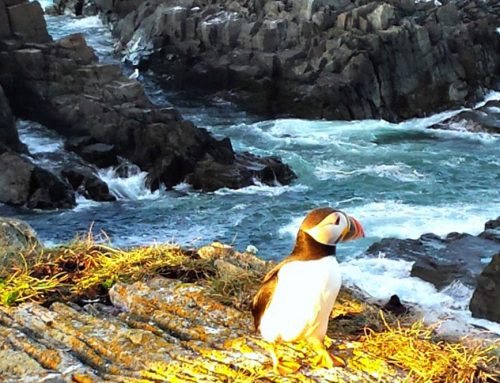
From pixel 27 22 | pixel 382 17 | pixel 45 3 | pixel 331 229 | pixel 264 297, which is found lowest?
pixel 45 3

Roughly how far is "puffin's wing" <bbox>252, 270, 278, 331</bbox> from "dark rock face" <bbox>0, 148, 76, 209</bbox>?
1994 cm

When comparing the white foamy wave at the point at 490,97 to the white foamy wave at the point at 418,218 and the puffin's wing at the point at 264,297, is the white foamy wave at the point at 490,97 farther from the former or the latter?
the puffin's wing at the point at 264,297

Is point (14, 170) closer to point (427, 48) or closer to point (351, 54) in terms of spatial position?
point (351, 54)

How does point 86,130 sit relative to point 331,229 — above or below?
below

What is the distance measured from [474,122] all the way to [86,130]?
16268 millimetres

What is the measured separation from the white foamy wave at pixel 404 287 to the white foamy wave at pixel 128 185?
29.0 feet

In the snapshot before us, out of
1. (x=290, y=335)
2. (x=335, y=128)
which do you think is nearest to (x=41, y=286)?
(x=290, y=335)

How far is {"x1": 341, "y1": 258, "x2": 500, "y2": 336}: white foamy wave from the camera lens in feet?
54.0

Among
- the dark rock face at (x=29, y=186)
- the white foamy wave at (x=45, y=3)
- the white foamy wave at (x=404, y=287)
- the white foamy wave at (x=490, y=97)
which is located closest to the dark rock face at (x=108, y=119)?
the dark rock face at (x=29, y=186)

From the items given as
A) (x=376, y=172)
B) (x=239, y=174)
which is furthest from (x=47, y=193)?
(x=376, y=172)

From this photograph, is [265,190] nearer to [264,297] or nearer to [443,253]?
[443,253]

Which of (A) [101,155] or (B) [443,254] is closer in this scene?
(B) [443,254]

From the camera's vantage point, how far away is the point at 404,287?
18031 mm

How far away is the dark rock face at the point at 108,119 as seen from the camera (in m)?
28.0
